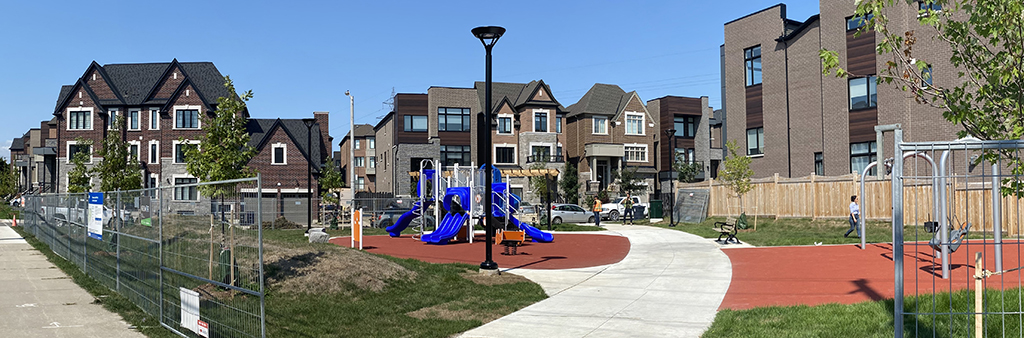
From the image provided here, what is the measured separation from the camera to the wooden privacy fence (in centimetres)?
2481

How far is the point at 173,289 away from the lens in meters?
9.75

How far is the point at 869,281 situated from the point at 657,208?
2943 cm

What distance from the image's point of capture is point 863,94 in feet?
115

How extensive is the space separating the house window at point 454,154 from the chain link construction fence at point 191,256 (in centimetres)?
4299

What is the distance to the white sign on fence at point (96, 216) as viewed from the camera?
13677mm

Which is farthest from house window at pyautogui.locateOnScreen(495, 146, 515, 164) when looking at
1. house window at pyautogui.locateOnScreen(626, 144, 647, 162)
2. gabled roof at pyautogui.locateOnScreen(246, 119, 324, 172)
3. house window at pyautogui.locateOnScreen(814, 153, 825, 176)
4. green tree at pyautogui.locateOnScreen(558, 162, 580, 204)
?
house window at pyautogui.locateOnScreen(814, 153, 825, 176)

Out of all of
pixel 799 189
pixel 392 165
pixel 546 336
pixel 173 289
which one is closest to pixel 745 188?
pixel 799 189

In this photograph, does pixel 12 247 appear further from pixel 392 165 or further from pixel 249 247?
pixel 392 165

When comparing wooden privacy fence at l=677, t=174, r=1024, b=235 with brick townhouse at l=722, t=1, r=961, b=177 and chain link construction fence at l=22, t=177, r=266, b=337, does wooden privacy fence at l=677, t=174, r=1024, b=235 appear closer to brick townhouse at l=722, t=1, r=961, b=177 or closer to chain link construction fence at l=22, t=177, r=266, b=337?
brick townhouse at l=722, t=1, r=961, b=177

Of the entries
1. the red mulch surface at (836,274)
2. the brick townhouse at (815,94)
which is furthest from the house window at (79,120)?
the red mulch surface at (836,274)

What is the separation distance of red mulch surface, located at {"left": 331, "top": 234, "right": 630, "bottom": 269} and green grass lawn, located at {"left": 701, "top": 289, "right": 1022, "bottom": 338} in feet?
24.9

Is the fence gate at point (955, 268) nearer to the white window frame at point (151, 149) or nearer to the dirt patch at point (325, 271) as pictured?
the dirt patch at point (325, 271)

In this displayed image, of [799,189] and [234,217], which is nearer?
[234,217]

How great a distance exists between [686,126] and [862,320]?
54.8m
